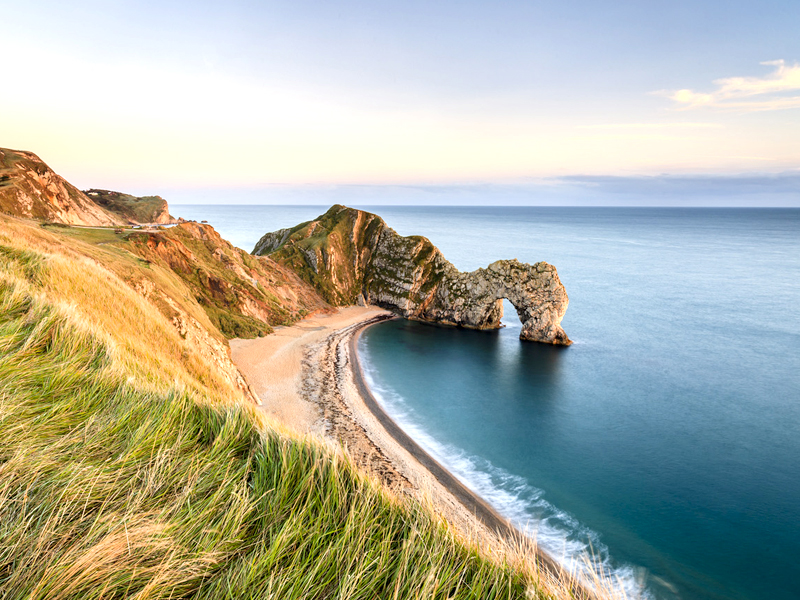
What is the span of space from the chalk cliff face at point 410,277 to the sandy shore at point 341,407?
53.4 ft

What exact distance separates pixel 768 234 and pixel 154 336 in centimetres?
24035

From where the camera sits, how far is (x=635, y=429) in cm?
3297

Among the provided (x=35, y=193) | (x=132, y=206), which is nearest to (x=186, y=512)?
(x=35, y=193)

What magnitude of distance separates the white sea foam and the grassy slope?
17164 millimetres

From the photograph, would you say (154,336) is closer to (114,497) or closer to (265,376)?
(114,497)

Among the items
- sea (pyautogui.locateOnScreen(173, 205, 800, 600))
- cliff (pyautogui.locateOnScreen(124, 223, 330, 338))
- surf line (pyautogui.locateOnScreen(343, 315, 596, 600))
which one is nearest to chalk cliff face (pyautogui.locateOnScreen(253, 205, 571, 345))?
sea (pyautogui.locateOnScreen(173, 205, 800, 600))

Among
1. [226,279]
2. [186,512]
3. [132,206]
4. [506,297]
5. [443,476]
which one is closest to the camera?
[186,512]

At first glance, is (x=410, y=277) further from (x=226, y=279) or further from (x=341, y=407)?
(x=341, y=407)

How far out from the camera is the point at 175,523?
92.5 inches

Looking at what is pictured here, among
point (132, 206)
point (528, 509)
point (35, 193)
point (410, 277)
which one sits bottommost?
point (528, 509)

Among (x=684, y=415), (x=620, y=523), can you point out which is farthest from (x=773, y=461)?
(x=620, y=523)

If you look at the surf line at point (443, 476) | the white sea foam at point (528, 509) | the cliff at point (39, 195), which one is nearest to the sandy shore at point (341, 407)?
the surf line at point (443, 476)

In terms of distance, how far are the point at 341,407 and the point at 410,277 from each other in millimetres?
38151

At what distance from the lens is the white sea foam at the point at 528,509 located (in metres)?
19.4
